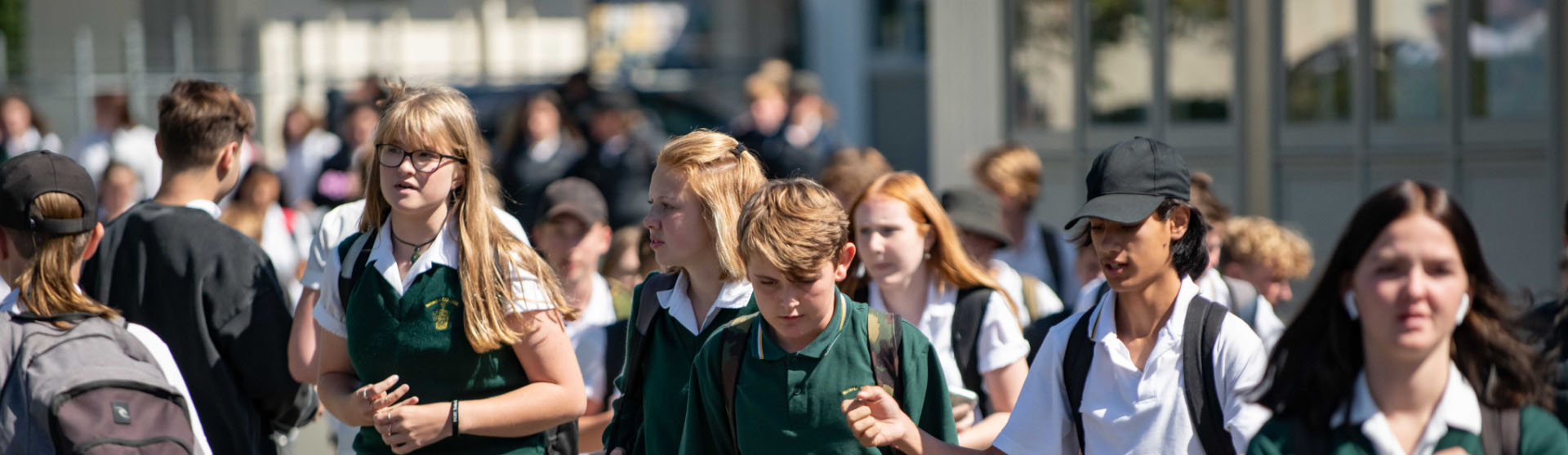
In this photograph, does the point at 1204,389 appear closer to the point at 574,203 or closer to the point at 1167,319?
the point at 1167,319

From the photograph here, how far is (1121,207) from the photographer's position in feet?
10.3

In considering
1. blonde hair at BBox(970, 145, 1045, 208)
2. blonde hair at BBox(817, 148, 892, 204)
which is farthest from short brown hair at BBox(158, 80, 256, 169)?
blonde hair at BBox(970, 145, 1045, 208)

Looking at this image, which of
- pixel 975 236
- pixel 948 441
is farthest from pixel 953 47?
pixel 948 441

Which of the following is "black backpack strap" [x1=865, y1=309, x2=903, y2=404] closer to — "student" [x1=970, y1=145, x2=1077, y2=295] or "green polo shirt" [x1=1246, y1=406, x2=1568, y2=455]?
"green polo shirt" [x1=1246, y1=406, x2=1568, y2=455]

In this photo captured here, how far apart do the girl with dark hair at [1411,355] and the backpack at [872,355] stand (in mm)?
934

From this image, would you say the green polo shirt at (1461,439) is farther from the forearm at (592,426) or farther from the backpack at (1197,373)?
the forearm at (592,426)

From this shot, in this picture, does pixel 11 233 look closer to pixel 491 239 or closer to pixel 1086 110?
pixel 491 239

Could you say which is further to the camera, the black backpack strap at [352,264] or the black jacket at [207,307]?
the black jacket at [207,307]

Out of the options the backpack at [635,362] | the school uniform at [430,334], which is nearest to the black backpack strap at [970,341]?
the backpack at [635,362]

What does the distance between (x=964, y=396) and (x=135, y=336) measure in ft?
6.73

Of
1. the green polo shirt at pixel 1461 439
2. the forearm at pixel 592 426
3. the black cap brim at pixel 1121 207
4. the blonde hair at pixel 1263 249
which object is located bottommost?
the forearm at pixel 592 426

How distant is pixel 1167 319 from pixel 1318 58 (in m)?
7.74

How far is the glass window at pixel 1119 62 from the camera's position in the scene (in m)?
11.1

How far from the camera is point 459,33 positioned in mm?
25234
